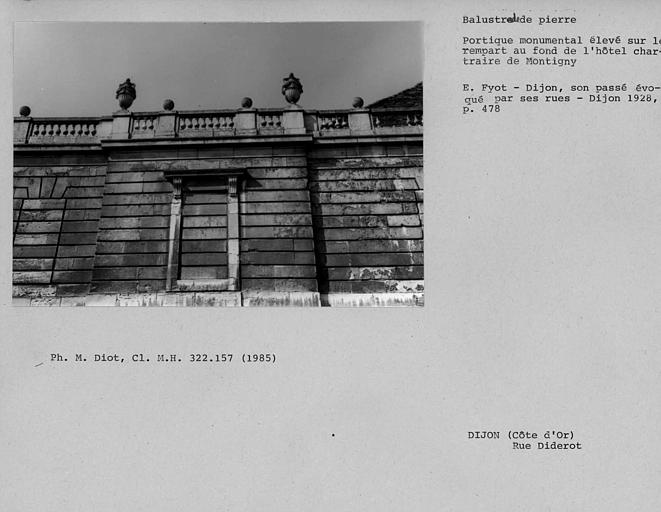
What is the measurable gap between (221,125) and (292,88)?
550 mm

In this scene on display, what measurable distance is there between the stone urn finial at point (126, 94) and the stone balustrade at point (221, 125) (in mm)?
82

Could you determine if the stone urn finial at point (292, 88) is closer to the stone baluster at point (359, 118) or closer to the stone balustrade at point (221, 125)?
the stone balustrade at point (221, 125)

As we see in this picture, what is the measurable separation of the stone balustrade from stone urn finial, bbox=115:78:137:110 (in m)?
0.08

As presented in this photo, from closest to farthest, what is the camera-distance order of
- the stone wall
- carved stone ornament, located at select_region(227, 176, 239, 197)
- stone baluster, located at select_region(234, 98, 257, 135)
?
the stone wall, stone baluster, located at select_region(234, 98, 257, 135), carved stone ornament, located at select_region(227, 176, 239, 197)

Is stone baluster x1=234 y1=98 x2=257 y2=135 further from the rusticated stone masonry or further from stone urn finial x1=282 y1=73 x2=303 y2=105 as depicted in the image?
stone urn finial x1=282 y1=73 x2=303 y2=105

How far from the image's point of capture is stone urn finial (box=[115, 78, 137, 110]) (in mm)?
2949

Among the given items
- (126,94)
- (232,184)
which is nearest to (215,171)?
(232,184)

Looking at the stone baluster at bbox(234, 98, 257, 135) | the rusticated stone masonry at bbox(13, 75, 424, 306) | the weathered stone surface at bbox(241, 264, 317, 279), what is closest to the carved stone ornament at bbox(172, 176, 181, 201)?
the rusticated stone masonry at bbox(13, 75, 424, 306)

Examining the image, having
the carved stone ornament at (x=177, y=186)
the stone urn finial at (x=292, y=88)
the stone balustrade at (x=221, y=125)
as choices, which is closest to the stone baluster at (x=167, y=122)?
the stone balustrade at (x=221, y=125)

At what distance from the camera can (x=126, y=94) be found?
301cm

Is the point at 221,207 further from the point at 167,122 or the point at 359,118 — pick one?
the point at 359,118

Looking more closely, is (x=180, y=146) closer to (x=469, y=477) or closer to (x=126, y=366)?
(x=126, y=366)

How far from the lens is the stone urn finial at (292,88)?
9.66ft

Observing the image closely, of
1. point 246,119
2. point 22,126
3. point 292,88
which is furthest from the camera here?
point 246,119
